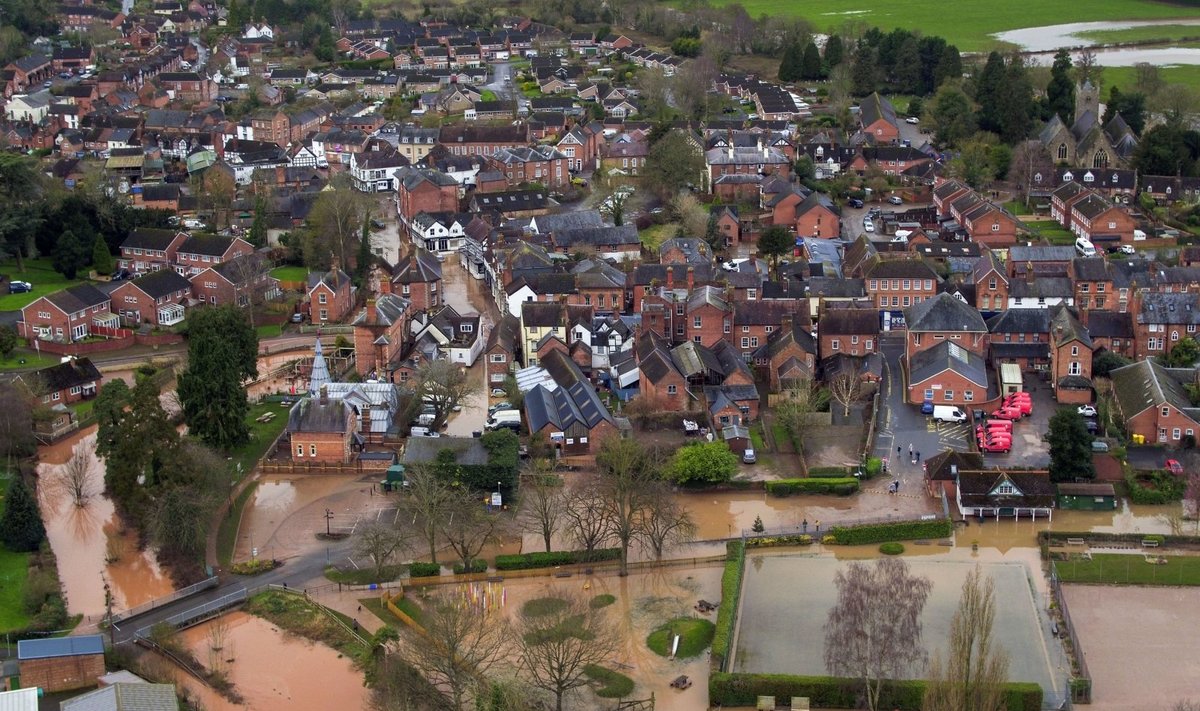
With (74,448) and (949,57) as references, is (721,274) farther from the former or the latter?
(949,57)

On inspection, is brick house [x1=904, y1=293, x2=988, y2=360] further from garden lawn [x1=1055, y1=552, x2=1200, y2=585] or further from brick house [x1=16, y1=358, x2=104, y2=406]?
brick house [x1=16, y1=358, x2=104, y2=406]

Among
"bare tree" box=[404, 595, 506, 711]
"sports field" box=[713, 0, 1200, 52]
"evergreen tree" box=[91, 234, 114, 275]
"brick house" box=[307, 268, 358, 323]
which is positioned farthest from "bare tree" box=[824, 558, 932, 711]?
"sports field" box=[713, 0, 1200, 52]

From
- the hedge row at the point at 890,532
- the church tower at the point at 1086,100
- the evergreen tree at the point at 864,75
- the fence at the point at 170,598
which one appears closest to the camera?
the fence at the point at 170,598

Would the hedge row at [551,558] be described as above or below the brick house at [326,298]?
below

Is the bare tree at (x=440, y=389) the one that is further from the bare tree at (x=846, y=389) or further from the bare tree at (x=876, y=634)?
the bare tree at (x=876, y=634)

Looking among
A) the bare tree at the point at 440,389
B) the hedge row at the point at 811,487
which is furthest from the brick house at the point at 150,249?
the hedge row at the point at 811,487

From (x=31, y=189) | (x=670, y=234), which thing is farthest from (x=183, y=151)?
(x=670, y=234)
